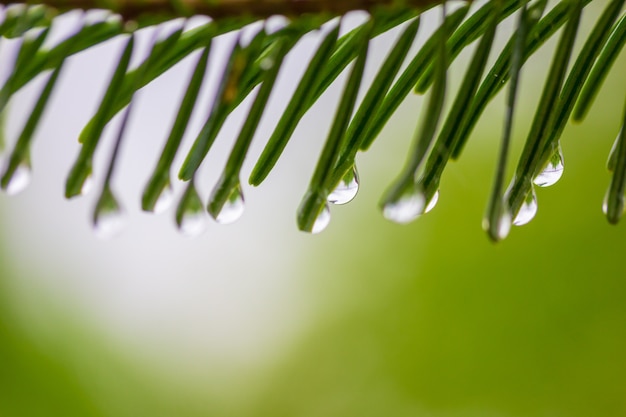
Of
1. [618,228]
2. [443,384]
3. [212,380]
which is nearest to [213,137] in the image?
[618,228]

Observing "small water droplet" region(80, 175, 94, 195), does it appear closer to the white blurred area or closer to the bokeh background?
the bokeh background

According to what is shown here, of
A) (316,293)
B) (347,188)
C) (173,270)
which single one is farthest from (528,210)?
(173,270)

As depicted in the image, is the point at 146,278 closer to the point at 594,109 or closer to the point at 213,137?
the point at 594,109

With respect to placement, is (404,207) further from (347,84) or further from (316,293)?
(316,293)

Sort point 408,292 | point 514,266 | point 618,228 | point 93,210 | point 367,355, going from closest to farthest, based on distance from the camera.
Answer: point 93,210 → point 618,228 → point 514,266 → point 408,292 → point 367,355

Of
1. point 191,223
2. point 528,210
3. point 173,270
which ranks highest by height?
point 173,270
